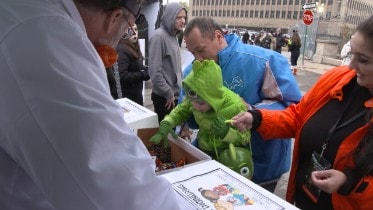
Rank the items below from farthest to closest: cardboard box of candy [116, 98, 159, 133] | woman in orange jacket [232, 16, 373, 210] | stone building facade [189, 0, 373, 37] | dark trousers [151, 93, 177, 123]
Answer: stone building facade [189, 0, 373, 37], dark trousers [151, 93, 177, 123], cardboard box of candy [116, 98, 159, 133], woman in orange jacket [232, 16, 373, 210]

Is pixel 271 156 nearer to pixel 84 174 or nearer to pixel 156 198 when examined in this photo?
pixel 156 198

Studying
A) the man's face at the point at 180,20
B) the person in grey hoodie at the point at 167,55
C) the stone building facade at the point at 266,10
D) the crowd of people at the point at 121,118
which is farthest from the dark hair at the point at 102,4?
the stone building facade at the point at 266,10

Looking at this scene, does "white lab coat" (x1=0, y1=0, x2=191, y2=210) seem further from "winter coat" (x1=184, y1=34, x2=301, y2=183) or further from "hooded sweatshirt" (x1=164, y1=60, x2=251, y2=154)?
"winter coat" (x1=184, y1=34, x2=301, y2=183)

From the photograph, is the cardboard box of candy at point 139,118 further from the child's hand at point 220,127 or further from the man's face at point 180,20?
the man's face at point 180,20

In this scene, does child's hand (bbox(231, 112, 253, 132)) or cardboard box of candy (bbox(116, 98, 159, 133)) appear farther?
cardboard box of candy (bbox(116, 98, 159, 133))

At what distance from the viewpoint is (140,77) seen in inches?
156

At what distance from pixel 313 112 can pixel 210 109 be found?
1.77 ft

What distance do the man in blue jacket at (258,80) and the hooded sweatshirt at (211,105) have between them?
0.22 meters

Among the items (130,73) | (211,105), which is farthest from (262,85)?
(130,73)

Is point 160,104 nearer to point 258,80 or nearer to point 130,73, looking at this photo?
point 130,73

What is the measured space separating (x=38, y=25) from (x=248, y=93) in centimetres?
160

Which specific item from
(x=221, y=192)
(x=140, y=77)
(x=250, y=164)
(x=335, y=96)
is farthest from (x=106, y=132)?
(x=140, y=77)

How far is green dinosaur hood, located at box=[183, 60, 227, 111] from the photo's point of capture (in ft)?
5.58

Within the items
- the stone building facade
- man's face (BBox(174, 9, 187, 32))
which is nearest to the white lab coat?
man's face (BBox(174, 9, 187, 32))
